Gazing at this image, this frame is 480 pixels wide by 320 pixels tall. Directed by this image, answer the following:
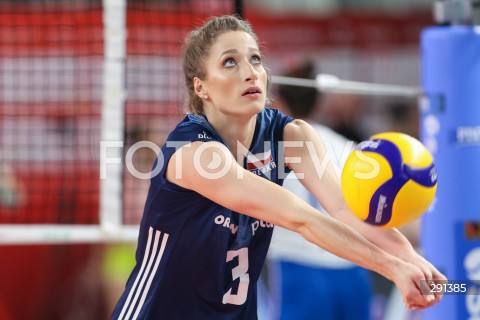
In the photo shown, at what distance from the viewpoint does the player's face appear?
3.55m

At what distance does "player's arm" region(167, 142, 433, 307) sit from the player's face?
9.6 inches

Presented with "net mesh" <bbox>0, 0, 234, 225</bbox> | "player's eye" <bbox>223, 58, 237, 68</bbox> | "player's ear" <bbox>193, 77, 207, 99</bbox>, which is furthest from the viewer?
"net mesh" <bbox>0, 0, 234, 225</bbox>

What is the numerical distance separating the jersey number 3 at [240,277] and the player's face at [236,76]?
1.77 ft

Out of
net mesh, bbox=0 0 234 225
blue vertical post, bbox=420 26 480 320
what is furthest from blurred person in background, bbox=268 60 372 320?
net mesh, bbox=0 0 234 225

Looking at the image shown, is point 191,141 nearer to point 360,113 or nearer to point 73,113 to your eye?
point 73,113

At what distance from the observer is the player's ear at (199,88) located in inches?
146

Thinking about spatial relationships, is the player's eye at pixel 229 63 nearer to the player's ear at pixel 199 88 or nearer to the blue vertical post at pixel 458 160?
the player's ear at pixel 199 88

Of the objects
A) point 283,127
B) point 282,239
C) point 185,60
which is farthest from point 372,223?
point 282,239

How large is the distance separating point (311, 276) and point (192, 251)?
2.23 m

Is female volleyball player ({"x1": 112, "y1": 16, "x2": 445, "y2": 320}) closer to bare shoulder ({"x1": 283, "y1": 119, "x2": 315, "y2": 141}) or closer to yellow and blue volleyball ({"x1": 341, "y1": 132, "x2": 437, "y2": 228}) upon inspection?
bare shoulder ({"x1": 283, "y1": 119, "x2": 315, "y2": 141})

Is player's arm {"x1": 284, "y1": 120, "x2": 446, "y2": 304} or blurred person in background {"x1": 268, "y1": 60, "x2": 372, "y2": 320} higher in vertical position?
player's arm {"x1": 284, "y1": 120, "x2": 446, "y2": 304}

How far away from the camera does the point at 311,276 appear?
18.5ft

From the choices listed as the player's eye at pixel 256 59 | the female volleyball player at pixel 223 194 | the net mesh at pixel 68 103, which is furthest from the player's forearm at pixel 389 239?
the net mesh at pixel 68 103

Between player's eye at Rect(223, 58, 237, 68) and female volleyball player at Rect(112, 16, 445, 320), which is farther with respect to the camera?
player's eye at Rect(223, 58, 237, 68)
